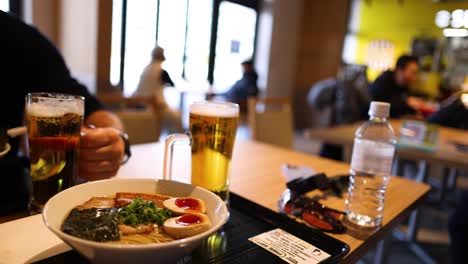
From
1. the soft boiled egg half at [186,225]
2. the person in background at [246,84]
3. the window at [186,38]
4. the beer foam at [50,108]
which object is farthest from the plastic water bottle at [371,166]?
the person in background at [246,84]

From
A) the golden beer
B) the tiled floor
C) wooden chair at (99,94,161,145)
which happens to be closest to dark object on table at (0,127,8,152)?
the golden beer

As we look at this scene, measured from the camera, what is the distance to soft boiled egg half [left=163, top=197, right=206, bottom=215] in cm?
57

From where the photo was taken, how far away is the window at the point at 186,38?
4.86 meters

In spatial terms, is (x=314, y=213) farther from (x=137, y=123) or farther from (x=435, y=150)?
(x=435, y=150)

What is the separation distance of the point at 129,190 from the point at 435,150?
5.97ft

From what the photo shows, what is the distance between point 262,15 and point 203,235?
6653 millimetres

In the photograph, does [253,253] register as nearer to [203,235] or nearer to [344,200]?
[203,235]

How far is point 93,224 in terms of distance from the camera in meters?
0.50

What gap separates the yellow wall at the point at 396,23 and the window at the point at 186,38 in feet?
10.0

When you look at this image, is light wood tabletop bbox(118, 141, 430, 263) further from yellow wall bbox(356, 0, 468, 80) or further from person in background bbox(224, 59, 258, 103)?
yellow wall bbox(356, 0, 468, 80)

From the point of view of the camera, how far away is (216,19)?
6.59 m

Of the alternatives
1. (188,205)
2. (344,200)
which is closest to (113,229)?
(188,205)

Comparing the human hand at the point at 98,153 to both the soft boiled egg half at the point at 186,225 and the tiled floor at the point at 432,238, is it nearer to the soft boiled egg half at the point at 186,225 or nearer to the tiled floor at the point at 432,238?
the soft boiled egg half at the point at 186,225

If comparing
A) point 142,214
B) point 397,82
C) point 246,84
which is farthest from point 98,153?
point 246,84
